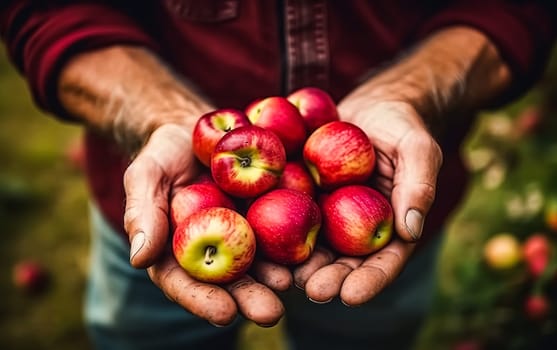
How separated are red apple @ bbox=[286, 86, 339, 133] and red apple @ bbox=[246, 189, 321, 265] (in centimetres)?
31

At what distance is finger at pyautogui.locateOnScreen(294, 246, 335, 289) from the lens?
1.56 metres

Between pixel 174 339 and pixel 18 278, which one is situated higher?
pixel 174 339

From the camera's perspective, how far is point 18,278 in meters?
3.51

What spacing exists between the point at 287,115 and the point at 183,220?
1.48ft

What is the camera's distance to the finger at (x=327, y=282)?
4.74 ft

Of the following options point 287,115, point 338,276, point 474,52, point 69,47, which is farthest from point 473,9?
point 69,47

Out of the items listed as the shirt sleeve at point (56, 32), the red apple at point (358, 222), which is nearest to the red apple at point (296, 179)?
the red apple at point (358, 222)

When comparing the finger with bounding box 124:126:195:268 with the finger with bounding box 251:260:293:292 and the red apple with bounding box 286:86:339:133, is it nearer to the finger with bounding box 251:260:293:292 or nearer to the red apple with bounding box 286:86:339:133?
the finger with bounding box 251:260:293:292

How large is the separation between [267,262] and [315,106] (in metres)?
0.52

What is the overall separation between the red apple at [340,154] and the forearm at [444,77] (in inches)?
7.1

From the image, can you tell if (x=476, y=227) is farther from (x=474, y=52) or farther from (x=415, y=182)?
(x=415, y=182)

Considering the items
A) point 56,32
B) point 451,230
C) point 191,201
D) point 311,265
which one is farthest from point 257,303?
point 451,230

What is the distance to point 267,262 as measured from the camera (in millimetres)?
1611

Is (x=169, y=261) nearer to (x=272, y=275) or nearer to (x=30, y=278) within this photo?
(x=272, y=275)
